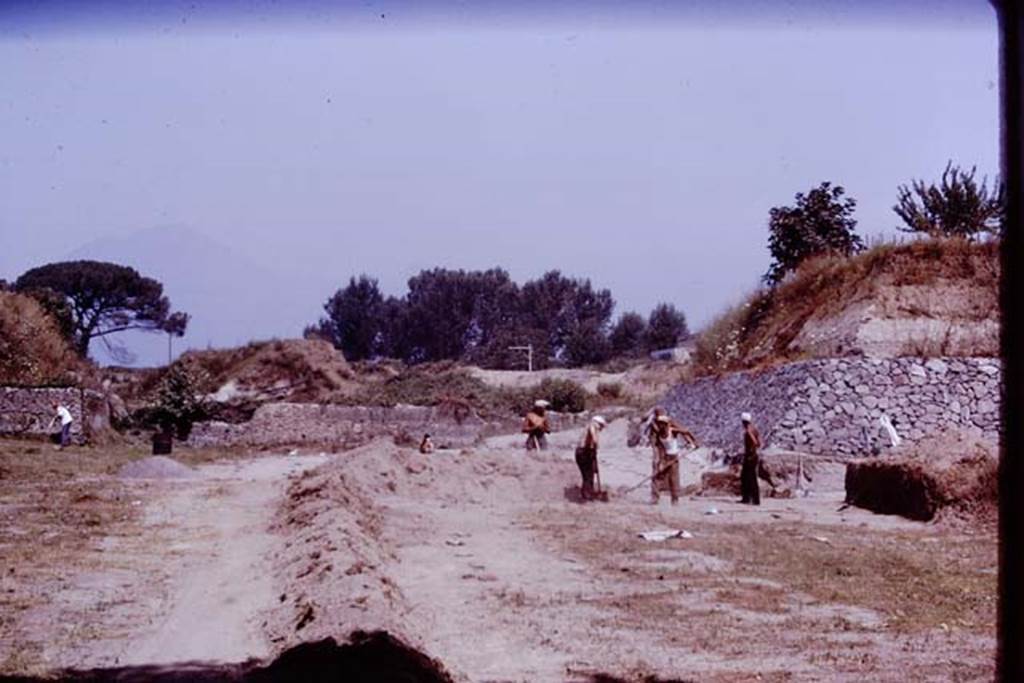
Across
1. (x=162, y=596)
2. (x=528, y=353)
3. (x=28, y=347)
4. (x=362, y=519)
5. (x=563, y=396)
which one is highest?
(x=528, y=353)

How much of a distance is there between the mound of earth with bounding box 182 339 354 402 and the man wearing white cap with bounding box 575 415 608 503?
135ft

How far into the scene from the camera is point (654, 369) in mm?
75688

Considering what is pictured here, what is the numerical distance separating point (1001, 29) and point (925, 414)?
23.1 meters

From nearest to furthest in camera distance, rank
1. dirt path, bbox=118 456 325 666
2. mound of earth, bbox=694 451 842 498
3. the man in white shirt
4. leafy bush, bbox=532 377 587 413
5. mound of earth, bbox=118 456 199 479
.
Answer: dirt path, bbox=118 456 325 666 < mound of earth, bbox=694 451 842 498 < mound of earth, bbox=118 456 199 479 < the man in white shirt < leafy bush, bbox=532 377 587 413

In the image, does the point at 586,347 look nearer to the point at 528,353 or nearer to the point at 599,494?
the point at 528,353

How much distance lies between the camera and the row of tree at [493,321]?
101 meters

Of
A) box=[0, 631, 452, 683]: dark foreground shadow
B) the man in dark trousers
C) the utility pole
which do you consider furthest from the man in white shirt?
the utility pole

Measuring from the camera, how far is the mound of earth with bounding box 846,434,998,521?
17.4m

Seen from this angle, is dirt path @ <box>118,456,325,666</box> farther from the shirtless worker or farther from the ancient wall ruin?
the ancient wall ruin

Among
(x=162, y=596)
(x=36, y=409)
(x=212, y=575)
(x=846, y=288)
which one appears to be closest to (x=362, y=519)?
(x=212, y=575)

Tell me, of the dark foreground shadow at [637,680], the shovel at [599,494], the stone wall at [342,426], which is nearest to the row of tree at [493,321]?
the stone wall at [342,426]

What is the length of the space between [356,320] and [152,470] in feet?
267

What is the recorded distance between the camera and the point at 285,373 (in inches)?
2566

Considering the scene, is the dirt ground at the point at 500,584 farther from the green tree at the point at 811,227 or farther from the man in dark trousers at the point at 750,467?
the green tree at the point at 811,227
